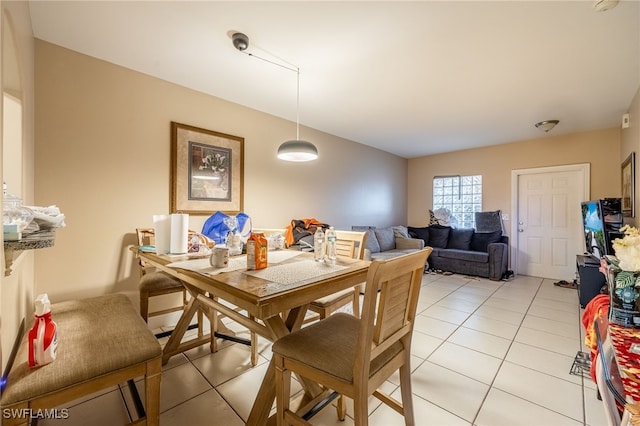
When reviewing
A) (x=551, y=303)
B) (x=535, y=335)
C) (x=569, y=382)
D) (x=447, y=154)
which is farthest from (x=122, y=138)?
(x=447, y=154)

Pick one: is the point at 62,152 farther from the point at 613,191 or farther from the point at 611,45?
the point at 613,191

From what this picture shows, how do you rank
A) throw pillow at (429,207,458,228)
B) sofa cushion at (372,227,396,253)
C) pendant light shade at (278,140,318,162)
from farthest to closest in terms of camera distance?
throw pillow at (429,207,458,228) < sofa cushion at (372,227,396,253) < pendant light shade at (278,140,318,162)

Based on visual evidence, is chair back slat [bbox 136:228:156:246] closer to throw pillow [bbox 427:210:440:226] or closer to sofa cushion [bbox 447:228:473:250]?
sofa cushion [bbox 447:228:473:250]

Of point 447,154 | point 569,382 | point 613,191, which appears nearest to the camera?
point 569,382

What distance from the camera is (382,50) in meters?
2.16

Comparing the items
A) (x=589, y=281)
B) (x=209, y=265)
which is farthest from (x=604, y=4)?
(x=589, y=281)

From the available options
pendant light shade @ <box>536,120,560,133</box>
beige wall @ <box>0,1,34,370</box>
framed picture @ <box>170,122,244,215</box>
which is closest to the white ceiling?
pendant light shade @ <box>536,120,560,133</box>

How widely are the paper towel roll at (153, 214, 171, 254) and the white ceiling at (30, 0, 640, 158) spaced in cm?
142

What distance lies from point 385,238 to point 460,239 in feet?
5.22

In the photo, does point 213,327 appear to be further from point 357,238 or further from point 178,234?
point 357,238

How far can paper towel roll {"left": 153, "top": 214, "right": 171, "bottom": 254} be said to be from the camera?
5.86 ft

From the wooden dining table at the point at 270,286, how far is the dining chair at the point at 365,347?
0.11 m

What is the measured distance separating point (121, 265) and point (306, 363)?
2.26m

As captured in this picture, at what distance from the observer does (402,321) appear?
48.0 inches
